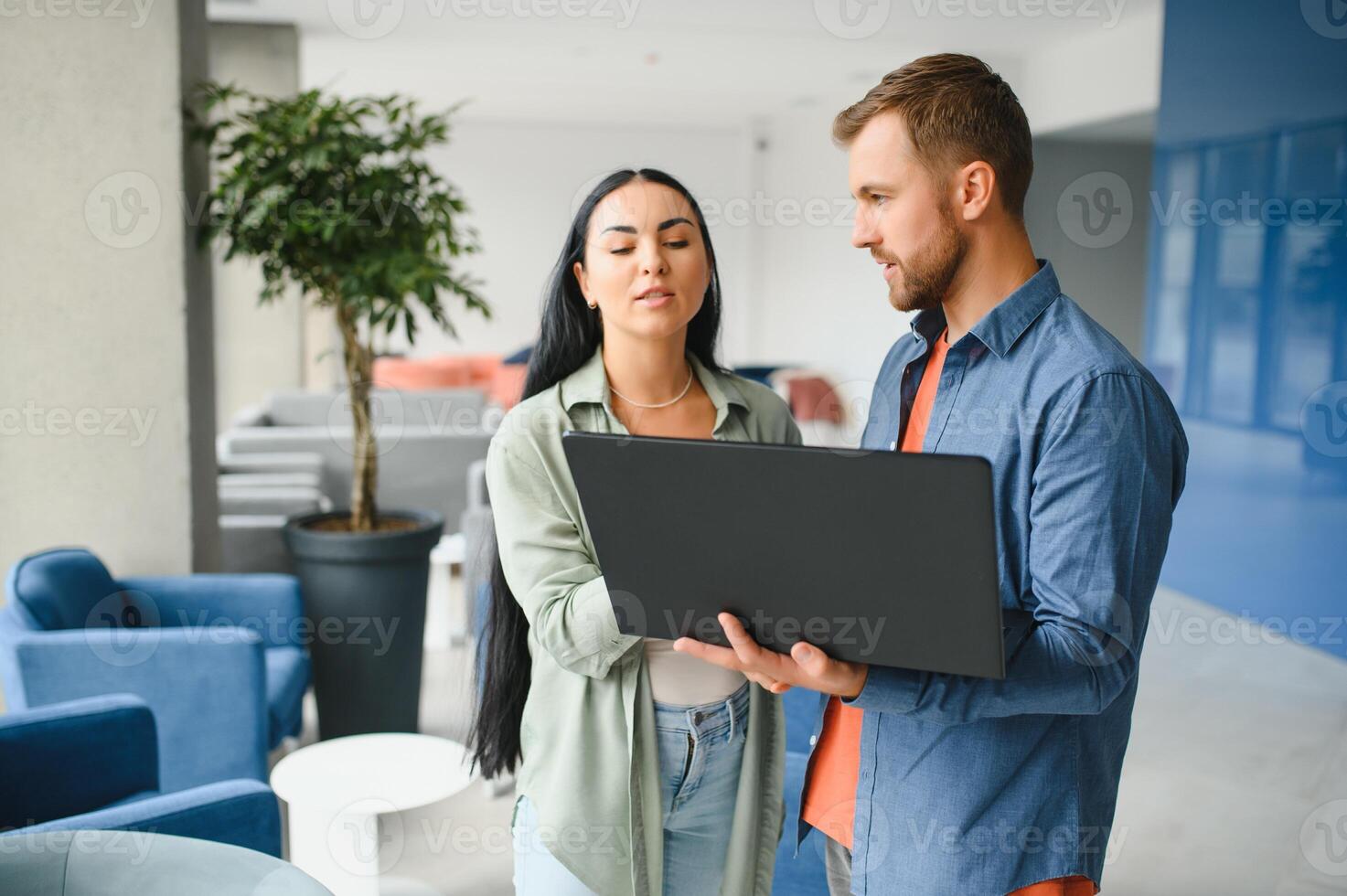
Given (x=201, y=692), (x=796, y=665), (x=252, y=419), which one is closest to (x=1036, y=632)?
(x=796, y=665)

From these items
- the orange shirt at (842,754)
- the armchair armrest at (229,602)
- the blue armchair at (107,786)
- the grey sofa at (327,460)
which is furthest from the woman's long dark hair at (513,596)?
the grey sofa at (327,460)

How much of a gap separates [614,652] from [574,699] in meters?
0.12

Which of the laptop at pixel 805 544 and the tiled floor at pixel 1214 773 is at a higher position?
the laptop at pixel 805 544

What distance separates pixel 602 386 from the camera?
5.17 feet

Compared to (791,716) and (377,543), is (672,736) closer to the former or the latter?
(791,716)

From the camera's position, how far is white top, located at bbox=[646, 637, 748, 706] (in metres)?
1.50

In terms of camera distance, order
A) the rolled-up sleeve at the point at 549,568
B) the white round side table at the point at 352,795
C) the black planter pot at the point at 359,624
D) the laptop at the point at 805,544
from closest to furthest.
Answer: the laptop at the point at 805,544 → the rolled-up sleeve at the point at 549,568 → the white round side table at the point at 352,795 → the black planter pot at the point at 359,624

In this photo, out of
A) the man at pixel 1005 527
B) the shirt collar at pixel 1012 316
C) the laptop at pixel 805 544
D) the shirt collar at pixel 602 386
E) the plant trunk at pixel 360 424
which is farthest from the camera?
the plant trunk at pixel 360 424

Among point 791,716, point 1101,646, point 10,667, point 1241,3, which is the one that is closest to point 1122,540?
point 1101,646

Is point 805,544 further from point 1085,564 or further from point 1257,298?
point 1257,298

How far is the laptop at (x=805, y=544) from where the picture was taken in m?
1.00

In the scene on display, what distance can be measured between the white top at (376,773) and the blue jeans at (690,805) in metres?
0.90

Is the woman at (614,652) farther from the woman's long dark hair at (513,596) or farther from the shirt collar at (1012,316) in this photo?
the shirt collar at (1012,316)

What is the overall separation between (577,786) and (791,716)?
140 cm
